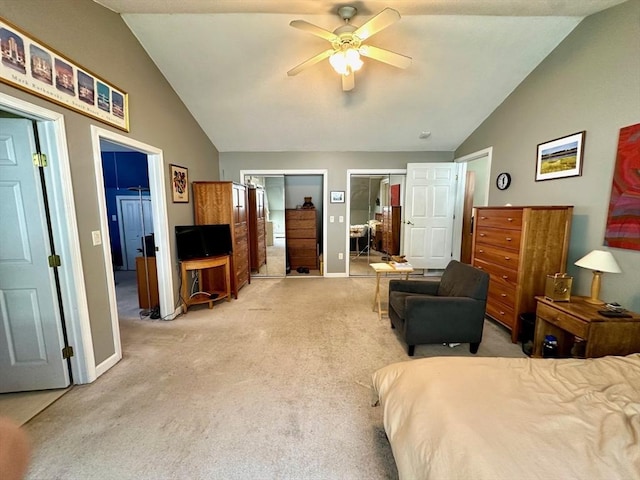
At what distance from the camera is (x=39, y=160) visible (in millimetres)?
1898

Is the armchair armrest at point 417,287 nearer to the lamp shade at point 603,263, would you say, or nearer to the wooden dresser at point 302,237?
the lamp shade at point 603,263

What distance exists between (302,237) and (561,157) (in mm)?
4127

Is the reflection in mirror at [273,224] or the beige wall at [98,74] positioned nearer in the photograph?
the beige wall at [98,74]

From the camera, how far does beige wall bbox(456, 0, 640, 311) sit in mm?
2197

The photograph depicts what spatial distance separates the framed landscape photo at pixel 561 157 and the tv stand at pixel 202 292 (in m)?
4.20

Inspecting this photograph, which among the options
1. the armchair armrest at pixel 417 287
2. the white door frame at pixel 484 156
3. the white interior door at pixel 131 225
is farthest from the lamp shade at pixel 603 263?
the white interior door at pixel 131 225

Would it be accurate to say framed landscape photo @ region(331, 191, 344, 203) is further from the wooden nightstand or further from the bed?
the bed

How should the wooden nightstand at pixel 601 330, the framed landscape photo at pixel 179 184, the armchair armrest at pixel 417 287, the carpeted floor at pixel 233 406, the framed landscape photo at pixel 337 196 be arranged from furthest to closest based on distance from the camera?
the framed landscape photo at pixel 337 196 → the framed landscape photo at pixel 179 184 → the armchair armrest at pixel 417 287 → the wooden nightstand at pixel 601 330 → the carpeted floor at pixel 233 406

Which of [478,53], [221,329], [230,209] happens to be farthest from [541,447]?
[230,209]

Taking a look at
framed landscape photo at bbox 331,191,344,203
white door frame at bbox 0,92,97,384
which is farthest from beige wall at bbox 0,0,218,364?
framed landscape photo at bbox 331,191,344,203

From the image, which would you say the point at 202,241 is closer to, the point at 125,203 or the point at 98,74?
the point at 98,74

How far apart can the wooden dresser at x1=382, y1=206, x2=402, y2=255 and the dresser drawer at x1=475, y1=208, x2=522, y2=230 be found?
213 centimetres

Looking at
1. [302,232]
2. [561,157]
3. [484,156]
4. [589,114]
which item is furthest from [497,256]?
[302,232]

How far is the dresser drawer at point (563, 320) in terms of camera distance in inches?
78.0
